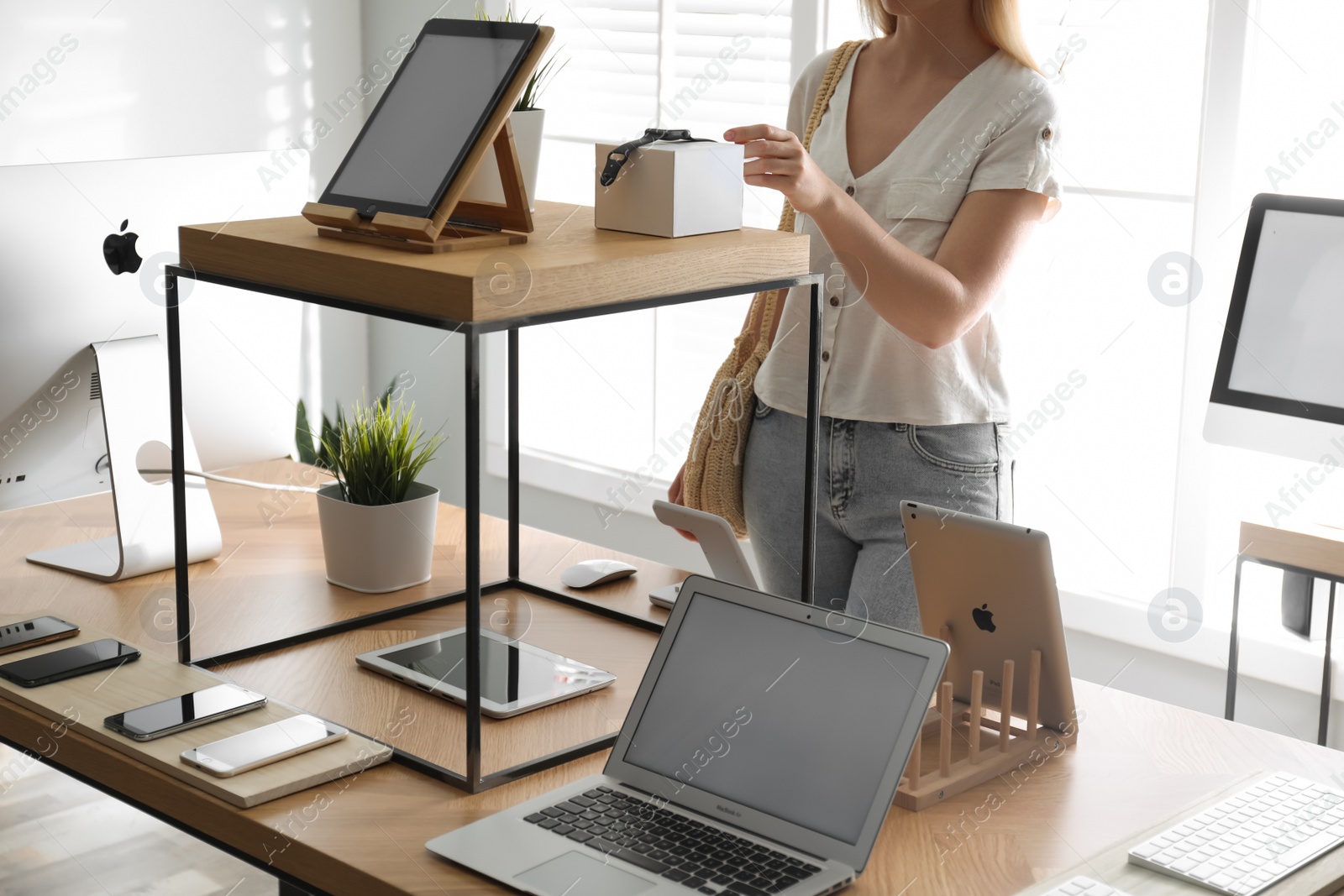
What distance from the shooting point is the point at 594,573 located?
5.40ft

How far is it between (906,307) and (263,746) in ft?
2.87

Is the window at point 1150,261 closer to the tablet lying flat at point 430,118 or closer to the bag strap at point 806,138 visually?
the bag strap at point 806,138

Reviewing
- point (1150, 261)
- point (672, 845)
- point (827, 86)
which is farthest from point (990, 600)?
point (1150, 261)

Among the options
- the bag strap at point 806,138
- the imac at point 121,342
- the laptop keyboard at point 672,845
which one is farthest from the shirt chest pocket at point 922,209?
the laptop keyboard at point 672,845

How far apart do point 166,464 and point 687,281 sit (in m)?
0.90

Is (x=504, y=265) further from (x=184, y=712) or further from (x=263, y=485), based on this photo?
(x=263, y=485)

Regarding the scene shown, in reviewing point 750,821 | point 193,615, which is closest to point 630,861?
point 750,821

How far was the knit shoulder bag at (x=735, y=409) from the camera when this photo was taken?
5.79 feet

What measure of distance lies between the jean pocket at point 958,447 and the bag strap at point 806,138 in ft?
0.85

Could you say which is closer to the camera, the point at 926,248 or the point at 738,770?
the point at 738,770

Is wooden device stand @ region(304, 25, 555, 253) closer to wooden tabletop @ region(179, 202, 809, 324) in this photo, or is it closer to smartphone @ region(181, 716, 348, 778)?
wooden tabletop @ region(179, 202, 809, 324)

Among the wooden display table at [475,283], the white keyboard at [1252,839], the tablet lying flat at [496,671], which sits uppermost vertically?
the wooden display table at [475,283]

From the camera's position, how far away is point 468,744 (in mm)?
1067

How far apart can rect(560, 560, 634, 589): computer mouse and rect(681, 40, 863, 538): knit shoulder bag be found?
18 centimetres
